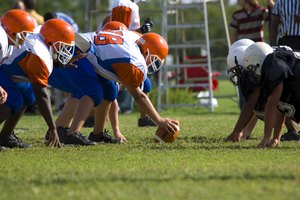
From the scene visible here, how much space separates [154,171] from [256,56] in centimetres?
207

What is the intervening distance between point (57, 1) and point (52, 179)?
61991 mm

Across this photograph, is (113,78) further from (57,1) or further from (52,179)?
(57,1)

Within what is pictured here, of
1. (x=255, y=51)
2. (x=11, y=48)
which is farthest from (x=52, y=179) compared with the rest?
(x=255, y=51)

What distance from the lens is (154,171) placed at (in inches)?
224

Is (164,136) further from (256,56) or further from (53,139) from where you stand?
(256,56)

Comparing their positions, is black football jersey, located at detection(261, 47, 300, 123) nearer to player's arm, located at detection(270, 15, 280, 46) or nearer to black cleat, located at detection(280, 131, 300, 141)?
black cleat, located at detection(280, 131, 300, 141)

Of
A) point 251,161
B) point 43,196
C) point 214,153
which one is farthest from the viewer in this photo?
point 214,153

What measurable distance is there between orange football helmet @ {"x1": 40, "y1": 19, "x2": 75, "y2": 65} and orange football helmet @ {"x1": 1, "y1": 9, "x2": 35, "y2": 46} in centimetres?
16

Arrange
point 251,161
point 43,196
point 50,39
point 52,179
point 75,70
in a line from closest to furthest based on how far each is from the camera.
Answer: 1. point 43,196
2. point 52,179
3. point 251,161
4. point 50,39
5. point 75,70

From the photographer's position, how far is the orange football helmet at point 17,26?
24.1 feet

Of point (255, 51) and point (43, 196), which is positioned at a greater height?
point (255, 51)

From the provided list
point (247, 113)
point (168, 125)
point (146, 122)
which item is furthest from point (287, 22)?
point (168, 125)

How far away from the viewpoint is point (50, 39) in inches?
292

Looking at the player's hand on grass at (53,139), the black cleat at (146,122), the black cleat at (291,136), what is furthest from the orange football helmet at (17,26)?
the black cleat at (146,122)
